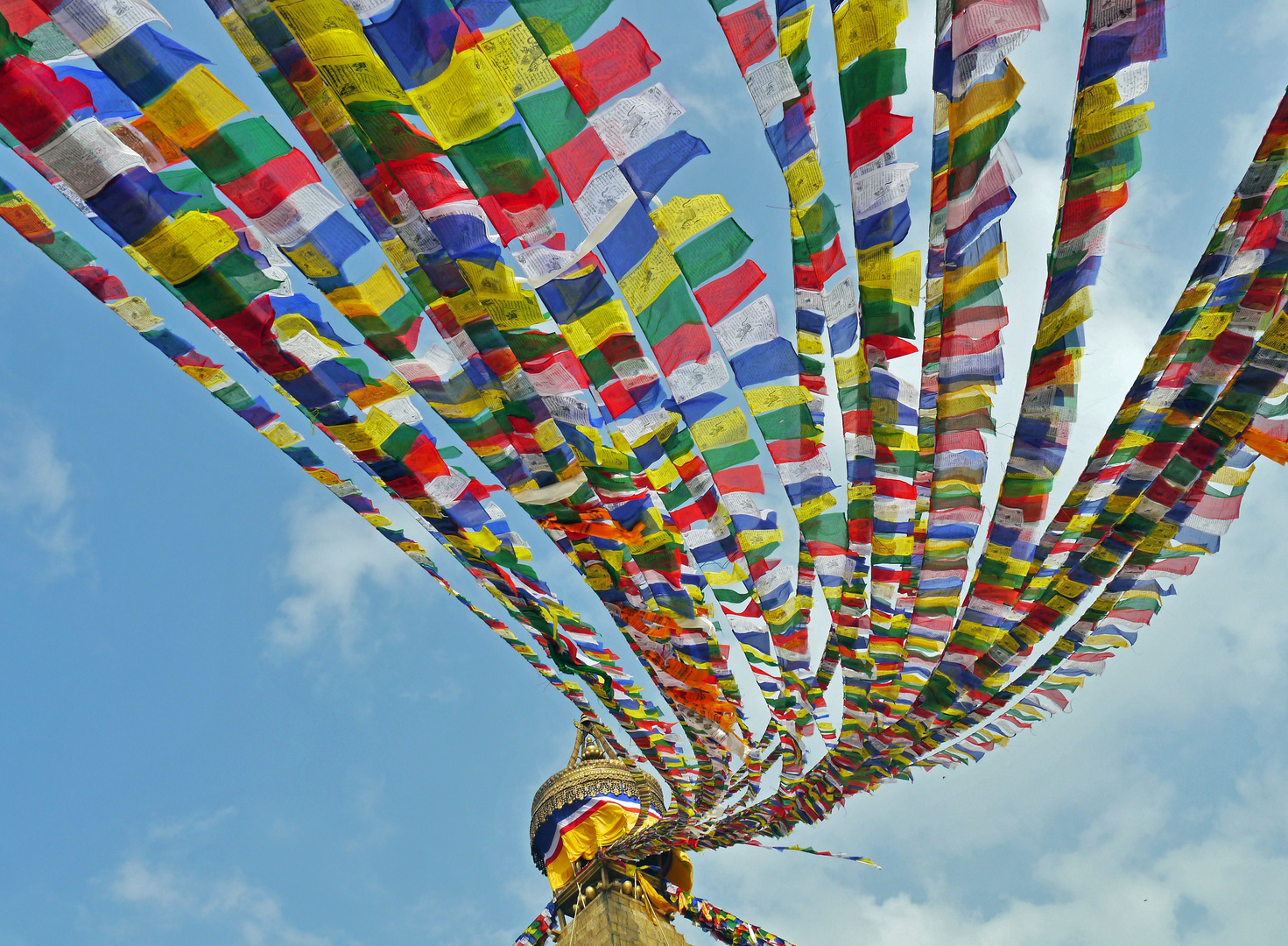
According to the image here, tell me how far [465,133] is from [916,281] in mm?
1828

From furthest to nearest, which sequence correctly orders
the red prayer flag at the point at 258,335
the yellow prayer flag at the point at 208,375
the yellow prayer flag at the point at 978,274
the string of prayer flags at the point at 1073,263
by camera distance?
the yellow prayer flag at the point at 208,375
the yellow prayer flag at the point at 978,274
the red prayer flag at the point at 258,335
the string of prayer flags at the point at 1073,263

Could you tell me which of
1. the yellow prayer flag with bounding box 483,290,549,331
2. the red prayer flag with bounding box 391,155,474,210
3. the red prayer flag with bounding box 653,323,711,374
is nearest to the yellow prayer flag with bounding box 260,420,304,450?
the yellow prayer flag with bounding box 483,290,549,331

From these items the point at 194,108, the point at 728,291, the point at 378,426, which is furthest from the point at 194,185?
the point at 728,291

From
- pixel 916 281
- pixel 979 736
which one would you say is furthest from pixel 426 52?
pixel 979 736

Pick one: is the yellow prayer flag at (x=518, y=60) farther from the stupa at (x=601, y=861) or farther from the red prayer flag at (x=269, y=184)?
the stupa at (x=601, y=861)

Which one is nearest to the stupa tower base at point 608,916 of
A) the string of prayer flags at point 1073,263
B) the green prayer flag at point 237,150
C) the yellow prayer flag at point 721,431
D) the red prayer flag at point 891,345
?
the string of prayer flags at point 1073,263

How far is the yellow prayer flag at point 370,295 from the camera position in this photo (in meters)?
3.12

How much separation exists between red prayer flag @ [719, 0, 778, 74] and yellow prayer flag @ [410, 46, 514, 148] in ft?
2.61

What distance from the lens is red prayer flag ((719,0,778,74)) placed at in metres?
2.70

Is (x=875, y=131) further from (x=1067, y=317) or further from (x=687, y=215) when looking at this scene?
(x=1067, y=317)

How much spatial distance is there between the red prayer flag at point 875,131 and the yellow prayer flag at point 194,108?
6.81 ft

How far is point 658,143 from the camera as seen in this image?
280cm

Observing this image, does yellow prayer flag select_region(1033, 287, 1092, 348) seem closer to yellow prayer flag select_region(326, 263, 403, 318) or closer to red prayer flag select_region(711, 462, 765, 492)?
red prayer flag select_region(711, 462, 765, 492)

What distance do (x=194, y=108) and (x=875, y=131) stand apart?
7.38 feet
